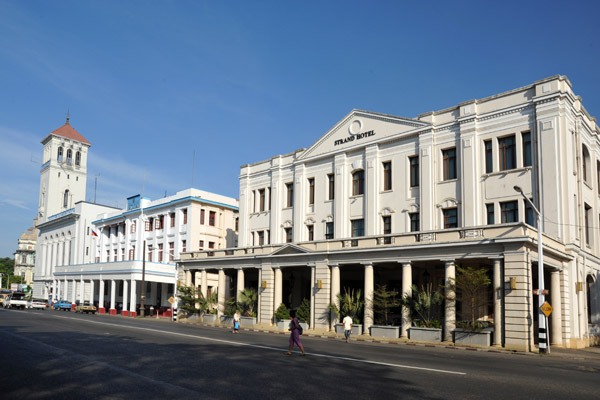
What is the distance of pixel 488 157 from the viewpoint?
34.5m

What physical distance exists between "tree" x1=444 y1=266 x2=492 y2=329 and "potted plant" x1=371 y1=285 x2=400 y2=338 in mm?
3979

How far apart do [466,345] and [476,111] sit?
1520 centimetres

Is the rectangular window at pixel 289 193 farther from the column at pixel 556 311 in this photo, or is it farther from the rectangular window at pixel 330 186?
the column at pixel 556 311

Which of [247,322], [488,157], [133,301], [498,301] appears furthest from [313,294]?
[133,301]

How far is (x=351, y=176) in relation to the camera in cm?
4209

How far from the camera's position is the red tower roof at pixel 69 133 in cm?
10691

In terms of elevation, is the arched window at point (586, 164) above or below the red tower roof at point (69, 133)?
below

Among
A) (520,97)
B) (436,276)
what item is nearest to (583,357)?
(436,276)

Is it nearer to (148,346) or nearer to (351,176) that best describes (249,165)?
(351,176)

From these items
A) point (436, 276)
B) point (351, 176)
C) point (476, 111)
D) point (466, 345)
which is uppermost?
point (476, 111)

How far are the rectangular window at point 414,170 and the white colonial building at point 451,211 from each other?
0.08 meters

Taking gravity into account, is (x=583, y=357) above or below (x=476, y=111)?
below

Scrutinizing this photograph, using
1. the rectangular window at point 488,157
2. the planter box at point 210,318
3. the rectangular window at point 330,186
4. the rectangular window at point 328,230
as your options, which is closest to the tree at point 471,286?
the rectangular window at point 488,157

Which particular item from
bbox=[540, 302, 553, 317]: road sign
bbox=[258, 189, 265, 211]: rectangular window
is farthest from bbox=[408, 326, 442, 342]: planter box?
bbox=[258, 189, 265, 211]: rectangular window
